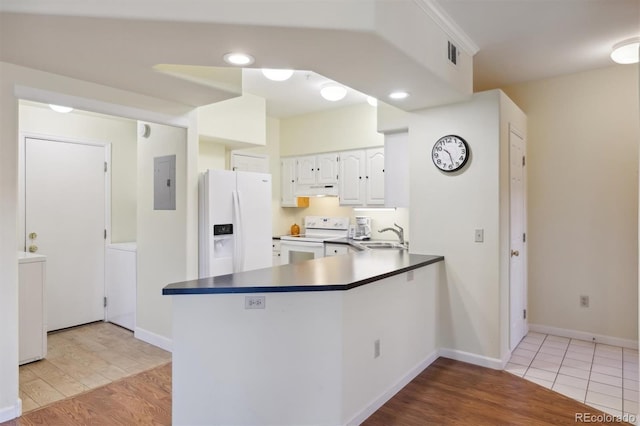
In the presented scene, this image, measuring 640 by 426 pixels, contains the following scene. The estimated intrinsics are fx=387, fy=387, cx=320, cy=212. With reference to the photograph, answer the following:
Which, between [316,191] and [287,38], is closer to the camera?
[287,38]

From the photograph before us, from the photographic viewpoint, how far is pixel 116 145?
15.6ft

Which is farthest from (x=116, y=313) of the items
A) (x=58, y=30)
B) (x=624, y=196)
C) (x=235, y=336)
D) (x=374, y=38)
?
(x=624, y=196)

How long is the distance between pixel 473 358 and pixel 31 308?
12.5ft

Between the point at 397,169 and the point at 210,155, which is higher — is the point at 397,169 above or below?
below

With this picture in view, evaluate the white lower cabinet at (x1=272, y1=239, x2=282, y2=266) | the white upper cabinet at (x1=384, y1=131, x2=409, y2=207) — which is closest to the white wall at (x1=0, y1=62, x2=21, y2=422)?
the white upper cabinet at (x1=384, y1=131, x2=409, y2=207)

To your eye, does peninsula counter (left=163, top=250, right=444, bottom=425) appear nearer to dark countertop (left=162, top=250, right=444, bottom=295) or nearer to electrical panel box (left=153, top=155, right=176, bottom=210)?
dark countertop (left=162, top=250, right=444, bottom=295)

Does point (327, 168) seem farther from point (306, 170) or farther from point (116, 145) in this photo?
point (116, 145)

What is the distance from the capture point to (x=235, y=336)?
2135 millimetres

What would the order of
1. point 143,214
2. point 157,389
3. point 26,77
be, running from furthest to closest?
point 143,214, point 157,389, point 26,77

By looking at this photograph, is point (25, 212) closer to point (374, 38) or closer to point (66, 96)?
point (66, 96)

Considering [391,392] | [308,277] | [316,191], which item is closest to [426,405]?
[391,392]

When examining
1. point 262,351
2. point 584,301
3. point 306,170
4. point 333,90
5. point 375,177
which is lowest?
point 584,301

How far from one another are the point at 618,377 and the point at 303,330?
2.58 metres

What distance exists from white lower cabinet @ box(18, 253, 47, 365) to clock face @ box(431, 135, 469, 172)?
11.9ft
